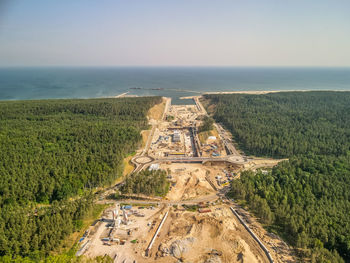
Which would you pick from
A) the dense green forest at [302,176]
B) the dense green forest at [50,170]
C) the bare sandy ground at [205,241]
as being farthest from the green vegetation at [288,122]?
the dense green forest at [50,170]

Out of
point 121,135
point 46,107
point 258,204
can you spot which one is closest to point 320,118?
point 258,204

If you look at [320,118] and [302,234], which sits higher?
[320,118]

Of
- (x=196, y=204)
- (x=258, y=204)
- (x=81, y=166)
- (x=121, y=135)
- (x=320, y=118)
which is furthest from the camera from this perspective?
(x=320, y=118)

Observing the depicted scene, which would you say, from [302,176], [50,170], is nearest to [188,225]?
[302,176]

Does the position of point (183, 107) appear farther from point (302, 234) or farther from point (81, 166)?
point (302, 234)

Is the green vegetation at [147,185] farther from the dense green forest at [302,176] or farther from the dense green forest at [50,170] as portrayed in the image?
the dense green forest at [302,176]

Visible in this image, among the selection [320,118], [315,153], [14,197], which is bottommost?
[14,197]

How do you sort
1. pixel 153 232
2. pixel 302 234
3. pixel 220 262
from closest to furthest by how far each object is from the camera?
pixel 220 262, pixel 302 234, pixel 153 232

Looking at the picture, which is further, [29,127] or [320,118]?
[320,118]

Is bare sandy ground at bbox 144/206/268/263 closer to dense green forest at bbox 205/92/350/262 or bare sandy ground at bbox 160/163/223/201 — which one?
dense green forest at bbox 205/92/350/262
